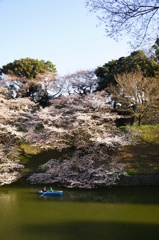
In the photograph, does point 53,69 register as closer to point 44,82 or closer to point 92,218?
point 44,82

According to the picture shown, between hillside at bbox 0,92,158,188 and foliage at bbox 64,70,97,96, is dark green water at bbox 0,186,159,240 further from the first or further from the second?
foliage at bbox 64,70,97,96

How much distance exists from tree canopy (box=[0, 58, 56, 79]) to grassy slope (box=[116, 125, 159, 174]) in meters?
17.6

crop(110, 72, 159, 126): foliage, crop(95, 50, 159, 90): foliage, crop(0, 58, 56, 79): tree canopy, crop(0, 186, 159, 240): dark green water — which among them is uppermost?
crop(0, 58, 56, 79): tree canopy

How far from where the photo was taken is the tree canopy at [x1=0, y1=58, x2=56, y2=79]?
33.8 meters

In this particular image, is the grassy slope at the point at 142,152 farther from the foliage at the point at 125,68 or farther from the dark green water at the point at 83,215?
the foliage at the point at 125,68

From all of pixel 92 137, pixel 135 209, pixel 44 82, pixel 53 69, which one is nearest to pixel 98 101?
pixel 92 137

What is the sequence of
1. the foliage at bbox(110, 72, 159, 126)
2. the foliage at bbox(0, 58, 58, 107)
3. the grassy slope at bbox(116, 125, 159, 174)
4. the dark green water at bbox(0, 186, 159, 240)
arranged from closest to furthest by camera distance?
1. the dark green water at bbox(0, 186, 159, 240)
2. the grassy slope at bbox(116, 125, 159, 174)
3. the foliage at bbox(110, 72, 159, 126)
4. the foliage at bbox(0, 58, 58, 107)

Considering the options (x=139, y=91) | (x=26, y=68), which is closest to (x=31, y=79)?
(x=26, y=68)

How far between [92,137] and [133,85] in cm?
750

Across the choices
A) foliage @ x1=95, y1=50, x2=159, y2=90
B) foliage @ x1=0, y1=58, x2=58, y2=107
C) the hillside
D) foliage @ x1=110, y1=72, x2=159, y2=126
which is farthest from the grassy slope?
foliage @ x1=0, y1=58, x2=58, y2=107

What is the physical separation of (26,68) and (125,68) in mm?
15744

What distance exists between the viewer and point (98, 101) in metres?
20.9

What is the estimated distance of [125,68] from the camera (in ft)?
83.3

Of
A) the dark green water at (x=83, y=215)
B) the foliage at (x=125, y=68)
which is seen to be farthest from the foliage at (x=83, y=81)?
the dark green water at (x=83, y=215)
